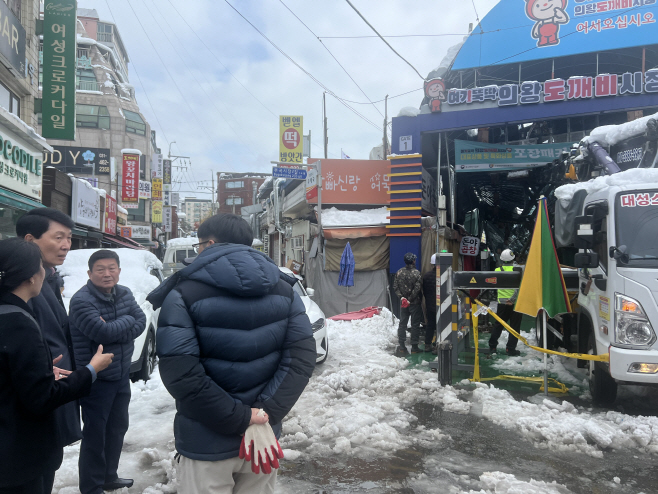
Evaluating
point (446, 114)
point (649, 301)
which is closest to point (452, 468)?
point (649, 301)

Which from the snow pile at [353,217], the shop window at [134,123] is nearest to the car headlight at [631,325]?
the snow pile at [353,217]

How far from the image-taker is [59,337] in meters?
2.64

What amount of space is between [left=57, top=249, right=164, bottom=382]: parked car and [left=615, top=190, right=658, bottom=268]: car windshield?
5.94m

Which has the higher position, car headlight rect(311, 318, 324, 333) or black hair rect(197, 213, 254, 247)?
black hair rect(197, 213, 254, 247)

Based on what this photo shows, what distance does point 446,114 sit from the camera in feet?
44.2

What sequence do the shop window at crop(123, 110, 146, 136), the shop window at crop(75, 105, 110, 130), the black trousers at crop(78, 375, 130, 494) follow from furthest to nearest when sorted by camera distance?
the shop window at crop(123, 110, 146, 136)
the shop window at crop(75, 105, 110, 130)
the black trousers at crop(78, 375, 130, 494)

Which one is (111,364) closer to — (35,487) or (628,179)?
(35,487)

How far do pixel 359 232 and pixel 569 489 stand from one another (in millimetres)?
10476

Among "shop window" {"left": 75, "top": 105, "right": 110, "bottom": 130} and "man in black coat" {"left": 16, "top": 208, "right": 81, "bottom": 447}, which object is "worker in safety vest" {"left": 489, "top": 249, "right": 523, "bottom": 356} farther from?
"shop window" {"left": 75, "top": 105, "right": 110, "bottom": 130}

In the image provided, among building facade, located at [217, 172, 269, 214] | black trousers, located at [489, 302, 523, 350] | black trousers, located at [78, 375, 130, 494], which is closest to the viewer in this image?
black trousers, located at [78, 375, 130, 494]

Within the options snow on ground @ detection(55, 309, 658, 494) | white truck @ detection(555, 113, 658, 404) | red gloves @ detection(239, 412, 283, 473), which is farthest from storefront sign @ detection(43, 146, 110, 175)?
red gloves @ detection(239, 412, 283, 473)

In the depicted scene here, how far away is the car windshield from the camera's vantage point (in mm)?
5176

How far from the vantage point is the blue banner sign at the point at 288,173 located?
14484mm

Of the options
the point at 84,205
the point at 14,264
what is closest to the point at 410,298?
the point at 14,264
